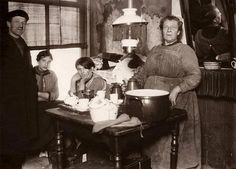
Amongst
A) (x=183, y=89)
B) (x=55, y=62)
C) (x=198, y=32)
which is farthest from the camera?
(x=55, y=62)

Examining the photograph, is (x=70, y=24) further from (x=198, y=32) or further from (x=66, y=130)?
(x=66, y=130)

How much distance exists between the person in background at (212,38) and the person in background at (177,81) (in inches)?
24.5

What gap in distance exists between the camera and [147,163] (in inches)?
133

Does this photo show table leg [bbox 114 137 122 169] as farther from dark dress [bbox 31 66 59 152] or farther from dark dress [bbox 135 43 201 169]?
dark dress [bbox 31 66 59 152]

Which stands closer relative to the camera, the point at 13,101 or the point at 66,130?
the point at 66,130

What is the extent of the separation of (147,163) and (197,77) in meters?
1.01

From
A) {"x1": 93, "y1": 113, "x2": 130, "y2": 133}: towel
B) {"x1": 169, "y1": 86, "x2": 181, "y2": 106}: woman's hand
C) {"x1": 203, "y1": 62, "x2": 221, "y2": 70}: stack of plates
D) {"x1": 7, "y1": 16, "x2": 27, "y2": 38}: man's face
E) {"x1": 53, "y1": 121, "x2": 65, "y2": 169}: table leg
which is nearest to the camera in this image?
{"x1": 93, "y1": 113, "x2": 130, "y2": 133}: towel

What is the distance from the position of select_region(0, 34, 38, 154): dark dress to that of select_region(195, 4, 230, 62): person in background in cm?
207

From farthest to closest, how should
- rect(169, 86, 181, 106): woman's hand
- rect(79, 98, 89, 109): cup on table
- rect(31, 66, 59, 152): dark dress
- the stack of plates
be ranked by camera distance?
rect(31, 66, 59, 152): dark dress, the stack of plates, rect(169, 86, 181, 106): woman's hand, rect(79, 98, 89, 109): cup on table

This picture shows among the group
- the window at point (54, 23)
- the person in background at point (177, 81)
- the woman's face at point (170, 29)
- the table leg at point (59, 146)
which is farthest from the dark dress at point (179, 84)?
the window at point (54, 23)

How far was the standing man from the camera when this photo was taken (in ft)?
11.4

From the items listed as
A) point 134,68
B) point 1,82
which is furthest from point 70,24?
point 1,82

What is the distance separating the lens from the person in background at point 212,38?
3.81 meters

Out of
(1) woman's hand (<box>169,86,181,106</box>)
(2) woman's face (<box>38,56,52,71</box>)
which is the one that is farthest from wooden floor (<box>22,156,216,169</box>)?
(2) woman's face (<box>38,56,52,71</box>)
